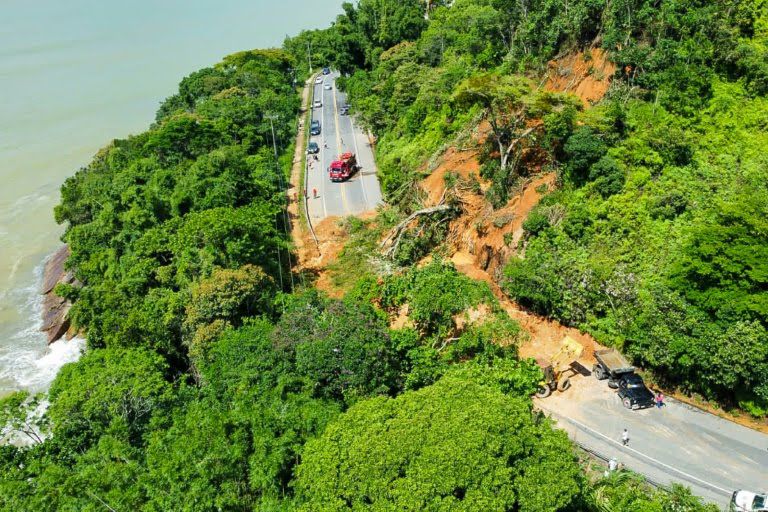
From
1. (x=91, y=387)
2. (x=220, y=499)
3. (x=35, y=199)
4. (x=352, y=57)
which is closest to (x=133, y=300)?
(x=91, y=387)

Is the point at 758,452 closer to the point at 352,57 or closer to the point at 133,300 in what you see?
the point at 133,300

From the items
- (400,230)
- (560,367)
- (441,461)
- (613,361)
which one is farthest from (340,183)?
(441,461)

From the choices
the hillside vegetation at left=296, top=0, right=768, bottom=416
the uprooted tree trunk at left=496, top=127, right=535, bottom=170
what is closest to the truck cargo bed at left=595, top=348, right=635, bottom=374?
the hillside vegetation at left=296, top=0, right=768, bottom=416

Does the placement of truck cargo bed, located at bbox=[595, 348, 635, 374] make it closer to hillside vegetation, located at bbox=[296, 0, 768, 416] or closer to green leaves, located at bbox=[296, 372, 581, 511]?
hillside vegetation, located at bbox=[296, 0, 768, 416]

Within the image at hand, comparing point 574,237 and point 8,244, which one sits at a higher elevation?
point 8,244

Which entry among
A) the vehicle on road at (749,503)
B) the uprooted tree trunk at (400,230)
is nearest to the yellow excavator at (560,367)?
the vehicle on road at (749,503)

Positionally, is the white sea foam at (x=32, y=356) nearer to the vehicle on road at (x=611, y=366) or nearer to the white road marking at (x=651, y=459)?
the white road marking at (x=651, y=459)
